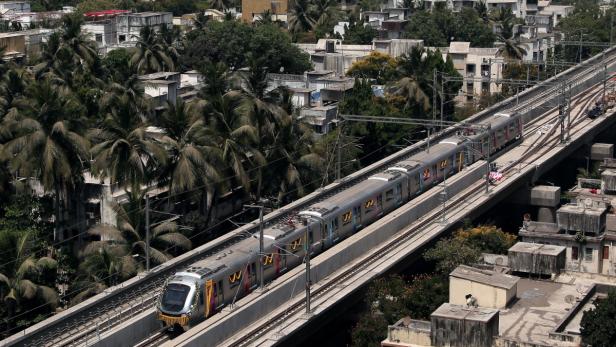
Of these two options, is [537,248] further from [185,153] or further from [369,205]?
[185,153]

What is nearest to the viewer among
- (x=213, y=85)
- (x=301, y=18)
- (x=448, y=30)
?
(x=213, y=85)

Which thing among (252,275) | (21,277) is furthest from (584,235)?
(21,277)

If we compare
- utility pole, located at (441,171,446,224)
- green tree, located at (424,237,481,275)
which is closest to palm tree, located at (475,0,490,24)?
utility pole, located at (441,171,446,224)

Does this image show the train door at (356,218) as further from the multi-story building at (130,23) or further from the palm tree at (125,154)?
the multi-story building at (130,23)

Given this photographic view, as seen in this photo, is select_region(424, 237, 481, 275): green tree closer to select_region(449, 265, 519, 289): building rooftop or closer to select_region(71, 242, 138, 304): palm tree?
select_region(449, 265, 519, 289): building rooftop

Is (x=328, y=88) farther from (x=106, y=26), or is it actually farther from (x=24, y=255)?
(x=24, y=255)

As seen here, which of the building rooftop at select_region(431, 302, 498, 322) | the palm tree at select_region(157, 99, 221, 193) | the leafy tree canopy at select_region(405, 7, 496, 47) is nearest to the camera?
the building rooftop at select_region(431, 302, 498, 322)
